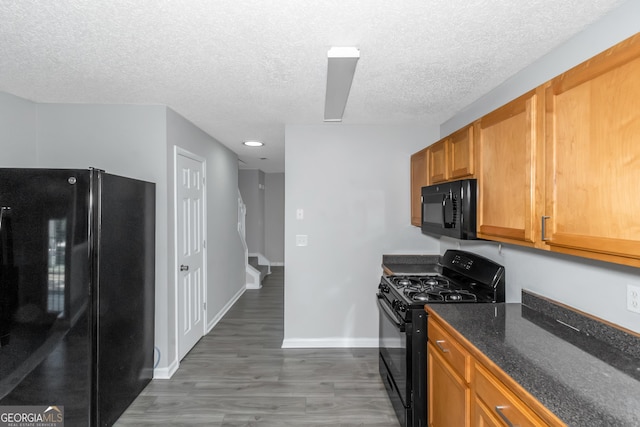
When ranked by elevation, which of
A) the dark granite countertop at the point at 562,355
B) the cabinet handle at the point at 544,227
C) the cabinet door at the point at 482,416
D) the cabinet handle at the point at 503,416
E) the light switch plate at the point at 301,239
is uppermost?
the cabinet handle at the point at 544,227

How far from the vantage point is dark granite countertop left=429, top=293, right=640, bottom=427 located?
0.96 meters

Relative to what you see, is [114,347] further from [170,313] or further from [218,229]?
[218,229]

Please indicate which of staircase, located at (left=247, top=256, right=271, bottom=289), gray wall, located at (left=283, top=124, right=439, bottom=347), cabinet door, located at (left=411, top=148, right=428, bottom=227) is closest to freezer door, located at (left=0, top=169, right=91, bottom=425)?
gray wall, located at (left=283, top=124, right=439, bottom=347)

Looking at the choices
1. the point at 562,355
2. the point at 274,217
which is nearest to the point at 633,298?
the point at 562,355

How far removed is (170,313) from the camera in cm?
280

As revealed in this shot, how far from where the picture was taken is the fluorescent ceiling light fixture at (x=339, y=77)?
→ 1732 mm

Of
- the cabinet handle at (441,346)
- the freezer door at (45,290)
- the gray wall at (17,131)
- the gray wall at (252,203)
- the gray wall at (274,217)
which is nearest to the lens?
the cabinet handle at (441,346)

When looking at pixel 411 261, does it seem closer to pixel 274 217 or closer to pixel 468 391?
pixel 468 391

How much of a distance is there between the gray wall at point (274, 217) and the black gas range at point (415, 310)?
17.2 ft

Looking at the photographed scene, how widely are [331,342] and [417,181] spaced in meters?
1.89

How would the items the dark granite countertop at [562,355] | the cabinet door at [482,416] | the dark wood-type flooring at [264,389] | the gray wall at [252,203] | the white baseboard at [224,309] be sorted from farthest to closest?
1. the gray wall at [252,203]
2. the white baseboard at [224,309]
3. the dark wood-type flooring at [264,389]
4. the cabinet door at [482,416]
5. the dark granite countertop at [562,355]

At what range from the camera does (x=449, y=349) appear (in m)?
1.64

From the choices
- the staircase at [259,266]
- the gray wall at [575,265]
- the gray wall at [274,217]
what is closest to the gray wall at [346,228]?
the gray wall at [575,265]

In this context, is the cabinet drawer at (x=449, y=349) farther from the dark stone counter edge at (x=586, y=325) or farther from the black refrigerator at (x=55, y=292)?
the black refrigerator at (x=55, y=292)
